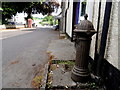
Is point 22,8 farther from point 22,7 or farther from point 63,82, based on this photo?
point 63,82

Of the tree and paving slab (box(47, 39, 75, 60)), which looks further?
the tree

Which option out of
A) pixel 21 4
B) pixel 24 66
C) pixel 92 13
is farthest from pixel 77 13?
pixel 21 4

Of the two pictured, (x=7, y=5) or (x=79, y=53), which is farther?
(x=7, y=5)

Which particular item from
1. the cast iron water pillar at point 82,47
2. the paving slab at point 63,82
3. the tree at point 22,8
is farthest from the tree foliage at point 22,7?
the cast iron water pillar at point 82,47

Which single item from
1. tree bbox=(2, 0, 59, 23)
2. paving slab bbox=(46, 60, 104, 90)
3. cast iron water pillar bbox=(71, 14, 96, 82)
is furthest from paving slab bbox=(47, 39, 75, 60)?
tree bbox=(2, 0, 59, 23)

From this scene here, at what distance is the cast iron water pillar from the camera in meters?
2.74

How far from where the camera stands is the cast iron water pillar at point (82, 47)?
2736mm

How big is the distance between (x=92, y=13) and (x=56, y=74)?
2.23m

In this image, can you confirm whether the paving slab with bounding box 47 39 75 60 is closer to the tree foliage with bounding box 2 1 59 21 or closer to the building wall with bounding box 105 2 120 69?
the building wall with bounding box 105 2 120 69

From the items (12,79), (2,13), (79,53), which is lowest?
(12,79)

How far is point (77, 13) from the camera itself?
7406mm

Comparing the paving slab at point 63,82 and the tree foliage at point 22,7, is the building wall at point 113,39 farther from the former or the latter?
the tree foliage at point 22,7

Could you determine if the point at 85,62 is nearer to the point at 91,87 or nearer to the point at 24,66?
the point at 91,87

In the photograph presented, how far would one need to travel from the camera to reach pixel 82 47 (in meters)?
2.86
